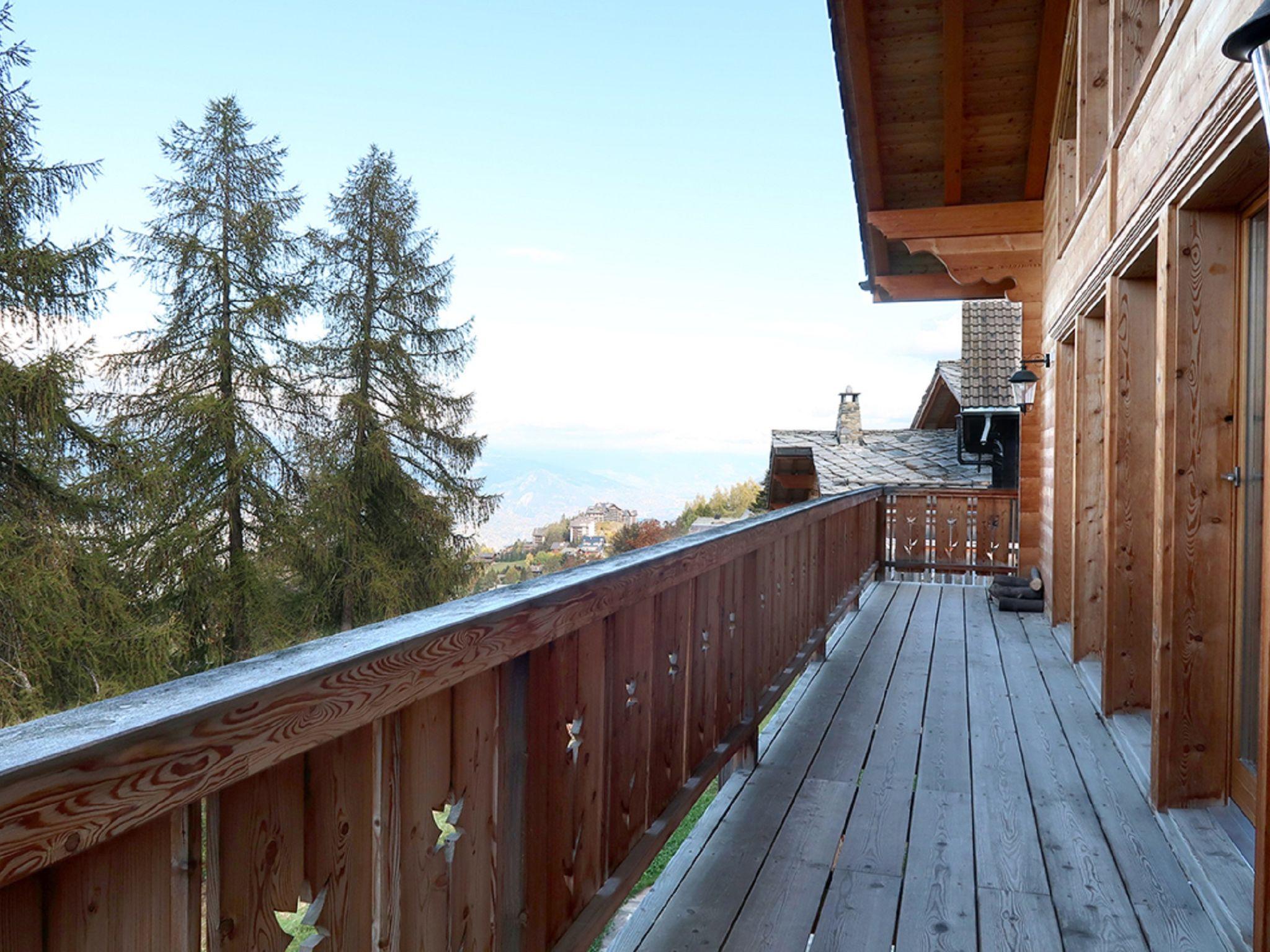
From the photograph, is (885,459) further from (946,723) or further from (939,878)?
(939,878)

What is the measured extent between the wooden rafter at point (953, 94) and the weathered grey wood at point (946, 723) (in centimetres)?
353

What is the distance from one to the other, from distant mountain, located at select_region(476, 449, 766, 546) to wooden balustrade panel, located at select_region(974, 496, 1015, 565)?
32.4 feet

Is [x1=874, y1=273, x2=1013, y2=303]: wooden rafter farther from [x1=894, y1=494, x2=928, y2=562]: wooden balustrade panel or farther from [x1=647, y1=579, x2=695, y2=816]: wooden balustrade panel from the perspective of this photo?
[x1=647, y1=579, x2=695, y2=816]: wooden balustrade panel

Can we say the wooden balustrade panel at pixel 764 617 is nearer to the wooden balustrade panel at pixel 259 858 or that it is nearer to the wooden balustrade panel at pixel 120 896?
the wooden balustrade panel at pixel 259 858

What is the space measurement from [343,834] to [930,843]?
205 cm

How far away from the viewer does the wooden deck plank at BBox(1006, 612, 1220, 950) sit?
81.8 inches

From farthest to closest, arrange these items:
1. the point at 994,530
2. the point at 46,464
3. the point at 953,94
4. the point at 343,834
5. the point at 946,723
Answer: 1. the point at 46,464
2. the point at 994,530
3. the point at 953,94
4. the point at 946,723
5. the point at 343,834

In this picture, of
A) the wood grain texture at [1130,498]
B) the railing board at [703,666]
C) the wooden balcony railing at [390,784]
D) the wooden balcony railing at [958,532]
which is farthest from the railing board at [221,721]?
the wooden balcony railing at [958,532]

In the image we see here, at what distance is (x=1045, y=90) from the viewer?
6012 mm

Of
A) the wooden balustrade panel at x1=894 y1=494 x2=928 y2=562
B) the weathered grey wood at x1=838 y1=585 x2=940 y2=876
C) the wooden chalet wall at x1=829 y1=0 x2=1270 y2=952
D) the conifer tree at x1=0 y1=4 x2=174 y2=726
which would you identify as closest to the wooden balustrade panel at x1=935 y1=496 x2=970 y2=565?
the wooden balustrade panel at x1=894 y1=494 x2=928 y2=562

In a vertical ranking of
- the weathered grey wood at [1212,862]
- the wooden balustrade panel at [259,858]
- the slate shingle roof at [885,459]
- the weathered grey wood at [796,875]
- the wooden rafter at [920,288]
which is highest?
the wooden rafter at [920,288]

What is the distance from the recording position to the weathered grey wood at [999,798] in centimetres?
235

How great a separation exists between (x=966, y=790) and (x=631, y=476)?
7727 cm

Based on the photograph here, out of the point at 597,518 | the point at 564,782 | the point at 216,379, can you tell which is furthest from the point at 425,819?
the point at 597,518
